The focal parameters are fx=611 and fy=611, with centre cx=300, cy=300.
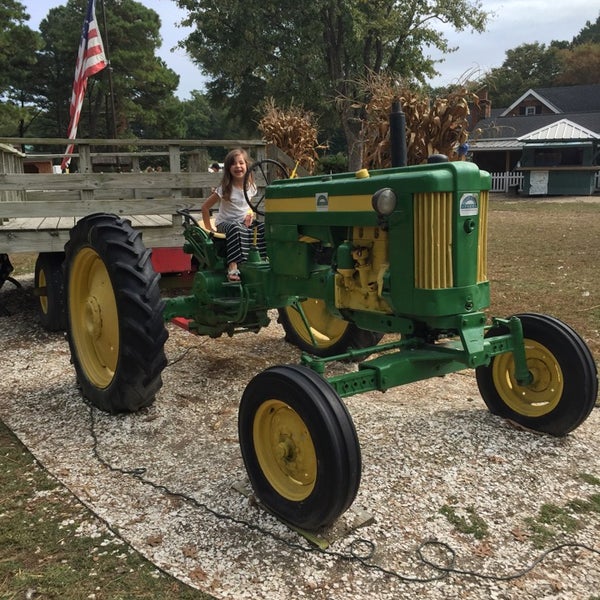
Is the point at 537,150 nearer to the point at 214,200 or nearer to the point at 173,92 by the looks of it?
the point at 173,92

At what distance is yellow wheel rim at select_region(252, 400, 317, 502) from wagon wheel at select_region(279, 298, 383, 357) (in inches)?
67.2

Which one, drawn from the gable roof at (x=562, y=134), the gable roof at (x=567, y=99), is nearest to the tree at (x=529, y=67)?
the gable roof at (x=567, y=99)

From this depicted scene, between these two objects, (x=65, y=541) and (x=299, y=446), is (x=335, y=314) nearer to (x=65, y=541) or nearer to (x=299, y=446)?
(x=299, y=446)

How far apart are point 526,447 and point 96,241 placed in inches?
115

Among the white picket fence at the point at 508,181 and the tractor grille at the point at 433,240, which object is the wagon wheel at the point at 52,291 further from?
the white picket fence at the point at 508,181

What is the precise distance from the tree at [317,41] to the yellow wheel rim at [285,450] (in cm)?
2246

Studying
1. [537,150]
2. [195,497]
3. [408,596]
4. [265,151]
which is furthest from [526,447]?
[537,150]

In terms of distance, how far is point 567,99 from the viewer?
137ft

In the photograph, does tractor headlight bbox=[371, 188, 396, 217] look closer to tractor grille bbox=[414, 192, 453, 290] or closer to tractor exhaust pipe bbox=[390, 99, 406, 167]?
tractor grille bbox=[414, 192, 453, 290]

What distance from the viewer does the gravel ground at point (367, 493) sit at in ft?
8.09

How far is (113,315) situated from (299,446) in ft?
6.20

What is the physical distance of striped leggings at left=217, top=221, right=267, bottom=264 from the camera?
4395 millimetres

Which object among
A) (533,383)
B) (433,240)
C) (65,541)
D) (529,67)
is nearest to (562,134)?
(533,383)

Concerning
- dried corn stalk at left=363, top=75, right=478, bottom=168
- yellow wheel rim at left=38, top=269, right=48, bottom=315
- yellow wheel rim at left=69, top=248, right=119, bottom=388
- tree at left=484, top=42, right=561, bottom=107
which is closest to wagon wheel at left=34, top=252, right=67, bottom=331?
yellow wheel rim at left=38, top=269, right=48, bottom=315
